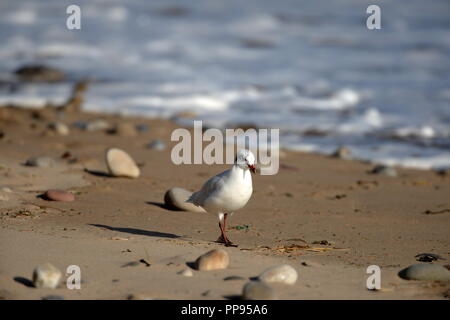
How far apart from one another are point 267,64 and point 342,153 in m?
8.57

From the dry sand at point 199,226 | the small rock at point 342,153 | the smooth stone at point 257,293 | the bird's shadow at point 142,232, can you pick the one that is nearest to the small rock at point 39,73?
the dry sand at point 199,226

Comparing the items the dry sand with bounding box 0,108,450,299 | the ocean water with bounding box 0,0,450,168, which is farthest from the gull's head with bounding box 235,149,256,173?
the ocean water with bounding box 0,0,450,168

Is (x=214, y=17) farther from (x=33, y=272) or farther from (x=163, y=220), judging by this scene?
(x=33, y=272)

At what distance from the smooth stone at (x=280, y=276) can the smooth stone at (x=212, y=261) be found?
337 mm

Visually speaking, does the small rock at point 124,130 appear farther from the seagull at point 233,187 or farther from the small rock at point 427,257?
the small rock at point 427,257

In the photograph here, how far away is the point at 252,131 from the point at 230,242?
5.94 metres

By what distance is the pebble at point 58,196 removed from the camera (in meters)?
6.75

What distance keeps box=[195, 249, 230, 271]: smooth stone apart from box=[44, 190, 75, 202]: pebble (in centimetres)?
229

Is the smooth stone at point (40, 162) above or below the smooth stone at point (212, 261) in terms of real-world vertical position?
above

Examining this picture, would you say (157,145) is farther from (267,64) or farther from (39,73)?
(267,64)

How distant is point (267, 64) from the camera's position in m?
18.4

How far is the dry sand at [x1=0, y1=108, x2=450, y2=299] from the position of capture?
15.3ft

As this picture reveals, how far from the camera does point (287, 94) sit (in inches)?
589

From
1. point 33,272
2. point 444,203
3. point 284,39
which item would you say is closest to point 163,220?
point 33,272
